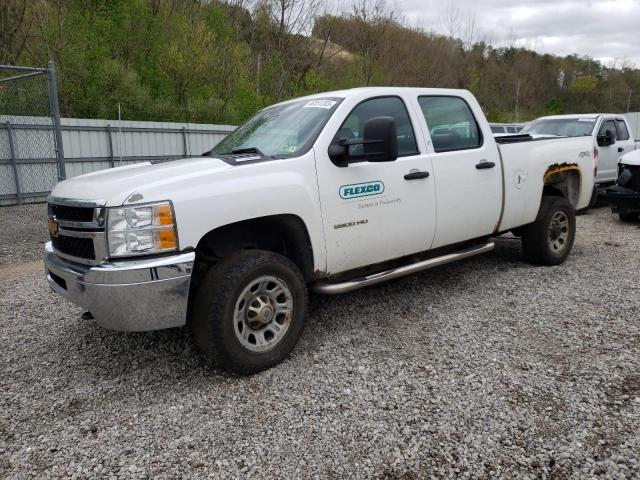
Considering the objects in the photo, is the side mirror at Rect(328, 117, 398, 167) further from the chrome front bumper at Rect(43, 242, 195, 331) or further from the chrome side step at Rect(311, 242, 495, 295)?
the chrome front bumper at Rect(43, 242, 195, 331)

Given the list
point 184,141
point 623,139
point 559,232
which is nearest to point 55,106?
point 184,141

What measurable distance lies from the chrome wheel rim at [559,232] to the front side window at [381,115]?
2510 millimetres

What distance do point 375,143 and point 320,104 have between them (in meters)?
0.79

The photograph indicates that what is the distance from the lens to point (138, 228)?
2.95 metres

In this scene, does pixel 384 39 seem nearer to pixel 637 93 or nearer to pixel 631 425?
pixel 631 425

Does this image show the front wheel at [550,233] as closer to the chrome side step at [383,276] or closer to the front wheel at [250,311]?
the chrome side step at [383,276]

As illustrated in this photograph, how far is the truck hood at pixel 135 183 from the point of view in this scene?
117 inches

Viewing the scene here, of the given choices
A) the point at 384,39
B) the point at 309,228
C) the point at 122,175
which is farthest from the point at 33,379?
the point at 384,39

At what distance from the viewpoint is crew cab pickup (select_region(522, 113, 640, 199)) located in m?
10.1

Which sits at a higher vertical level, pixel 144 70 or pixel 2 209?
pixel 144 70

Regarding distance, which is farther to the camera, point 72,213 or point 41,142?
point 41,142

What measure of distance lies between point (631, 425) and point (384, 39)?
35.5 m

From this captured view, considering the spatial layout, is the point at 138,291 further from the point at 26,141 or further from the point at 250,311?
the point at 26,141

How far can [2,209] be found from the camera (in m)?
11.1
